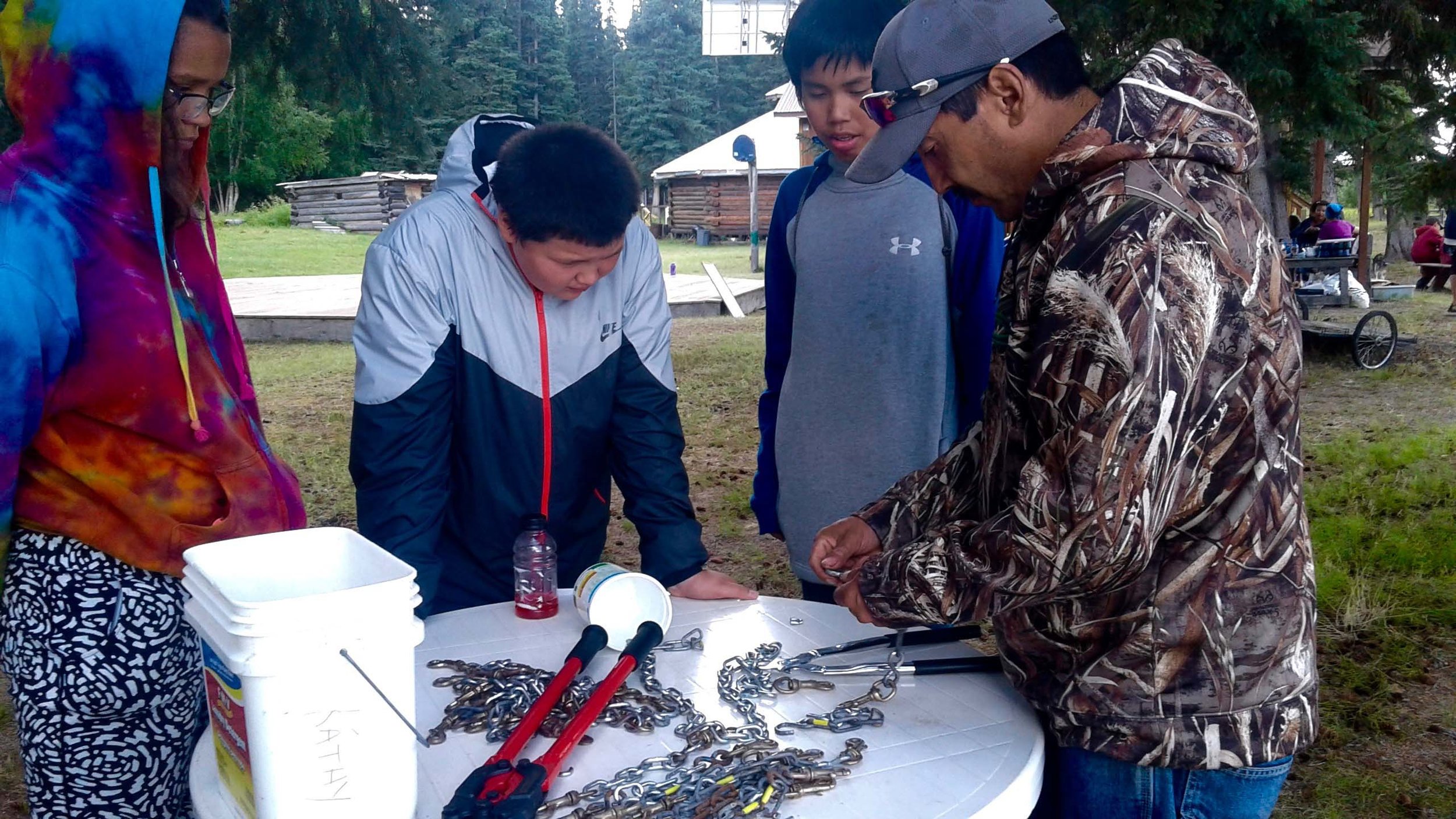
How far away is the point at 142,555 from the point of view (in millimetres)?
1702

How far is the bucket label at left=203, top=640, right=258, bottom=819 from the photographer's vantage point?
1142 millimetres

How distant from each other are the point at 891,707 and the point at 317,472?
17.6ft

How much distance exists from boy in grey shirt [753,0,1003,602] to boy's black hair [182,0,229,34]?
118 centimetres

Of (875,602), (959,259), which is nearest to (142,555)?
(875,602)

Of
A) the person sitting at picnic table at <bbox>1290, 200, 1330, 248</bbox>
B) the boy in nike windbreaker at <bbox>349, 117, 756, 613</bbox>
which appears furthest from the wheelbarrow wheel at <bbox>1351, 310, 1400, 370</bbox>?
the boy in nike windbreaker at <bbox>349, 117, 756, 613</bbox>

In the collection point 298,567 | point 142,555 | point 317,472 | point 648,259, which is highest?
point 648,259

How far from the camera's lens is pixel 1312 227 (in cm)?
1462

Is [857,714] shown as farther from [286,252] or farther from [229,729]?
[286,252]

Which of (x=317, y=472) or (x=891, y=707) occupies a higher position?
(x=891, y=707)

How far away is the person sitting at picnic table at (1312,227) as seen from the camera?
571 inches

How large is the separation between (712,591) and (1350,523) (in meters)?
4.36

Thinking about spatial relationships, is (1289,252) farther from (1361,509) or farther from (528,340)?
(528,340)

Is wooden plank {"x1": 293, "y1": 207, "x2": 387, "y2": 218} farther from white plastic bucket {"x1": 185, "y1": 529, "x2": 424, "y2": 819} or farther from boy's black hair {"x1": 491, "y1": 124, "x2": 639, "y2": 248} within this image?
white plastic bucket {"x1": 185, "y1": 529, "x2": 424, "y2": 819}

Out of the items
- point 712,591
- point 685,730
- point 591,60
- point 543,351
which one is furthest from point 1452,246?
point 591,60
